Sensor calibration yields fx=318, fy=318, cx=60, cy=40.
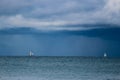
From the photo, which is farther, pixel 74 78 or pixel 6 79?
pixel 74 78

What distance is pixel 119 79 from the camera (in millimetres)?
48688

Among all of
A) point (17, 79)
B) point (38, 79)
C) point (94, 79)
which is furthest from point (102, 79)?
point (17, 79)

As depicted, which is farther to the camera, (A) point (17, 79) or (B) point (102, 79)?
(B) point (102, 79)

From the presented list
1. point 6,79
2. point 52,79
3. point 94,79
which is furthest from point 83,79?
point 6,79

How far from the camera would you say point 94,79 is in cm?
4962

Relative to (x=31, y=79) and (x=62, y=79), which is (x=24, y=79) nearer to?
(x=31, y=79)

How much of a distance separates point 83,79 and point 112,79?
4.70 meters

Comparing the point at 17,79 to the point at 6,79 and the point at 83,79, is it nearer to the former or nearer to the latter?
the point at 6,79

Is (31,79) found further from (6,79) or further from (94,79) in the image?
(94,79)

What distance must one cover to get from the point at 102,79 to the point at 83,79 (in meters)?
3.32

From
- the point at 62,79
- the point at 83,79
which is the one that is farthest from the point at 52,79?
the point at 83,79

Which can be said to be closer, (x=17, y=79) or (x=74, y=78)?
(x=17, y=79)

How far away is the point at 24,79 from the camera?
47406mm

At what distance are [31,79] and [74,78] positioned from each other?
7.15 m
